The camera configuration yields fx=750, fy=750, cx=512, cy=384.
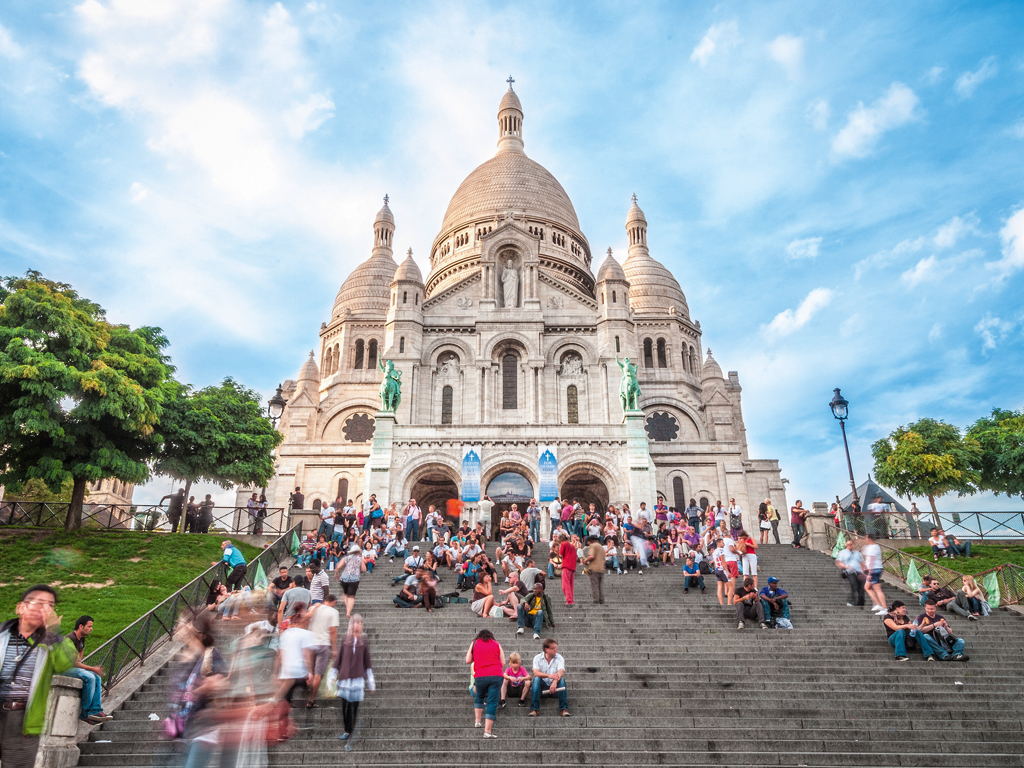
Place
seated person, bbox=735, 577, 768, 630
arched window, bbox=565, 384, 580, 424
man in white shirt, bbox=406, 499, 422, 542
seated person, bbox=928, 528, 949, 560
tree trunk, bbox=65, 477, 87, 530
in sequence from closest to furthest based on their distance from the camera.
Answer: seated person, bbox=735, 577, 768, 630 → seated person, bbox=928, 528, 949, 560 → tree trunk, bbox=65, 477, 87, 530 → man in white shirt, bbox=406, 499, 422, 542 → arched window, bbox=565, 384, 580, 424

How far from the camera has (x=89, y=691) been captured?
10.5 m

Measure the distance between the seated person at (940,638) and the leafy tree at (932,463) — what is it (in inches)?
803

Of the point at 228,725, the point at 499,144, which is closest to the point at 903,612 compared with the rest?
the point at 228,725

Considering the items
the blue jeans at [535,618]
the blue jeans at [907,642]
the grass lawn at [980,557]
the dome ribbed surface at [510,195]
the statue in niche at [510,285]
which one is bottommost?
the blue jeans at [907,642]

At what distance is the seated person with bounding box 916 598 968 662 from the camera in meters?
13.1

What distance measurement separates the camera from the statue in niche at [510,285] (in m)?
40.1

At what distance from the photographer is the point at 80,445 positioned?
23859mm

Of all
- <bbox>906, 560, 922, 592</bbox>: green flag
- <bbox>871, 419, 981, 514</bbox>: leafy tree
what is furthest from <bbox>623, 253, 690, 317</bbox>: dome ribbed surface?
<bbox>906, 560, 922, 592</bbox>: green flag

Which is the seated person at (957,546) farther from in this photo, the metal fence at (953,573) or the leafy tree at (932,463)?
the leafy tree at (932,463)

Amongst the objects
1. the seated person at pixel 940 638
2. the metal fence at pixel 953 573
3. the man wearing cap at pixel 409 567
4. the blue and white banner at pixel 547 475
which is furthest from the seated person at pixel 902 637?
the blue and white banner at pixel 547 475

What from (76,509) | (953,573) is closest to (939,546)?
(953,573)

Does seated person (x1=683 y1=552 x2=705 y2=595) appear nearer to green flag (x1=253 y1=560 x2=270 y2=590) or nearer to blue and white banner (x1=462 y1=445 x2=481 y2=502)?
green flag (x1=253 y1=560 x2=270 y2=590)

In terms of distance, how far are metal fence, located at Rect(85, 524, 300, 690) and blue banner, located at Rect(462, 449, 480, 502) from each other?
14.0m

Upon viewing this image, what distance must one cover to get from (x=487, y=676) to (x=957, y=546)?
18.6 metres
